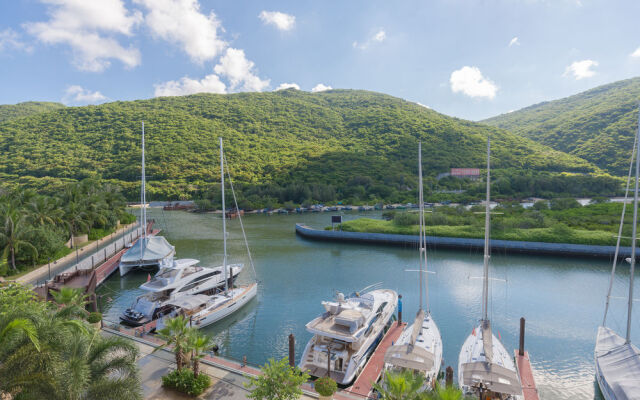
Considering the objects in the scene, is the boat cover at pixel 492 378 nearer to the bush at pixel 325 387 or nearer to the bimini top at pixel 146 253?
the bush at pixel 325 387

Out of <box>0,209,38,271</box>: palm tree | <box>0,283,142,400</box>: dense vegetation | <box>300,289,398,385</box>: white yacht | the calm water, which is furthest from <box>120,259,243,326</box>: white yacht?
<box>0,283,142,400</box>: dense vegetation

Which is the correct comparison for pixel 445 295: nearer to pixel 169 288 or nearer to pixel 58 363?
pixel 169 288

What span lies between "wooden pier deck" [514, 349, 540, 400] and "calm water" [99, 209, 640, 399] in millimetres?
877

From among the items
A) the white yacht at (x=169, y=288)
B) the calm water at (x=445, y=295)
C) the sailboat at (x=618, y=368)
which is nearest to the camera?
the sailboat at (x=618, y=368)

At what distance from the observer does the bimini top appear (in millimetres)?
34156

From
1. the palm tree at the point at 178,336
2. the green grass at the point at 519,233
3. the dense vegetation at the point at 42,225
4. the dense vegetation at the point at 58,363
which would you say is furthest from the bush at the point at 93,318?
the green grass at the point at 519,233

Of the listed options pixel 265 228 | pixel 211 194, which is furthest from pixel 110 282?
pixel 211 194

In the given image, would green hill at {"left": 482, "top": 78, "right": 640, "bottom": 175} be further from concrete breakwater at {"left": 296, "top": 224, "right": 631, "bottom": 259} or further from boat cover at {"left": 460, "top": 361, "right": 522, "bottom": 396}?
boat cover at {"left": 460, "top": 361, "right": 522, "bottom": 396}

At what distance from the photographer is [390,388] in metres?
9.75

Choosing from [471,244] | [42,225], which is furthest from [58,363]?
[471,244]

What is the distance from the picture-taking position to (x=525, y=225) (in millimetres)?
49594

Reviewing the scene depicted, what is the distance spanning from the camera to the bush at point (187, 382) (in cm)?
1259

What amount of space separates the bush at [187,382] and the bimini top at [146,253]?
2427cm

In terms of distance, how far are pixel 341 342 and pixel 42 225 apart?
32838mm
